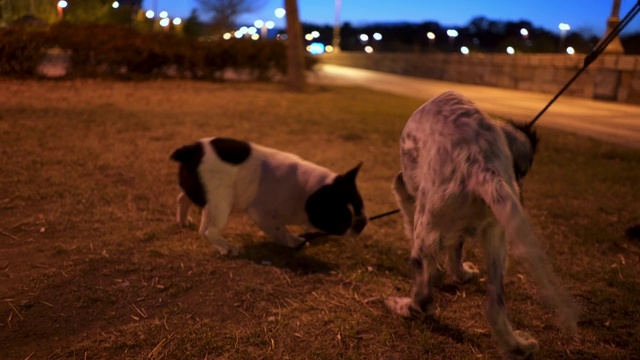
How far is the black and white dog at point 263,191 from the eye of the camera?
4219 millimetres

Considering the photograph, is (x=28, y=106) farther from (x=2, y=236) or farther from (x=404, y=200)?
(x=404, y=200)

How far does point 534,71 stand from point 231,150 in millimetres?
18614

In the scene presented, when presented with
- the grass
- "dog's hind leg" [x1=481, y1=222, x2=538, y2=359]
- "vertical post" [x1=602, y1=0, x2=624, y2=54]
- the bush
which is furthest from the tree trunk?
"dog's hind leg" [x1=481, y1=222, x2=538, y2=359]

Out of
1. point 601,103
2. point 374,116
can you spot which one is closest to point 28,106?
point 374,116

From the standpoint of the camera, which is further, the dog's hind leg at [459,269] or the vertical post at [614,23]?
the vertical post at [614,23]

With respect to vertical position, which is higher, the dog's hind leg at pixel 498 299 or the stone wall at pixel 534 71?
the dog's hind leg at pixel 498 299

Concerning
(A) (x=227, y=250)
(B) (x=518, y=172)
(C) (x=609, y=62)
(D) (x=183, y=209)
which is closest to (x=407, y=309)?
(B) (x=518, y=172)

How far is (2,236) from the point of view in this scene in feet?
14.1

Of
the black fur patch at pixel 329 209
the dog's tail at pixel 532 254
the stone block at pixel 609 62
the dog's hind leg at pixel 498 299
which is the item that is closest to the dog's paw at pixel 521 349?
the dog's hind leg at pixel 498 299

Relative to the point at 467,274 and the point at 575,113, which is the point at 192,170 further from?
the point at 575,113

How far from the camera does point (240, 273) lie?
3939 mm

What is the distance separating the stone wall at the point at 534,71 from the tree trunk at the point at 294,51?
9.03 meters

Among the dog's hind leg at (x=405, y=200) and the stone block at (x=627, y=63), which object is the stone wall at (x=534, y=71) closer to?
the stone block at (x=627, y=63)

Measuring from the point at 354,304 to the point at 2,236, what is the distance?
110 inches
